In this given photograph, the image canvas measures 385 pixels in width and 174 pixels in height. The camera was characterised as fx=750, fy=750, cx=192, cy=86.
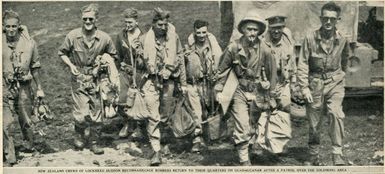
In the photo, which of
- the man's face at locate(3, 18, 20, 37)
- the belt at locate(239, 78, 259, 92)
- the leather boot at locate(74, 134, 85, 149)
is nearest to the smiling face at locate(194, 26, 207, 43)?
the belt at locate(239, 78, 259, 92)

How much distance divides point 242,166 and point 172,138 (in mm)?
1050

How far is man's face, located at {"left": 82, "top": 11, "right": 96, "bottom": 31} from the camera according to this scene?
8.82 meters

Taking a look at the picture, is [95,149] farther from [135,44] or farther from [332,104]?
[332,104]

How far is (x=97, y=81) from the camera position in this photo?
898 centimetres

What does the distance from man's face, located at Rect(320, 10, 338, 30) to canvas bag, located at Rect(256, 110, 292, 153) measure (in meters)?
1.13

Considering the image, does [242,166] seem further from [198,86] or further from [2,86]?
[2,86]

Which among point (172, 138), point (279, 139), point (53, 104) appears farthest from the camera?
point (53, 104)

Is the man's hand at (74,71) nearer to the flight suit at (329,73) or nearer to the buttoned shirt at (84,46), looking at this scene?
the buttoned shirt at (84,46)

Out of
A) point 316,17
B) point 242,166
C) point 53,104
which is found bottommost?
point 242,166

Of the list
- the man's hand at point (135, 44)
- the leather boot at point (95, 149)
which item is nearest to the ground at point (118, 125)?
the leather boot at point (95, 149)

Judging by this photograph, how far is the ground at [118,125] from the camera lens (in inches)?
355

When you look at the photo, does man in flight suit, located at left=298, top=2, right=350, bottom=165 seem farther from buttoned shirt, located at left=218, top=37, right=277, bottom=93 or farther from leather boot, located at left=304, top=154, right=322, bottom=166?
buttoned shirt, located at left=218, top=37, right=277, bottom=93

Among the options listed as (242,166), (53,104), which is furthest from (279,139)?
(53,104)

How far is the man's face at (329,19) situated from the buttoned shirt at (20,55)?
3425mm
